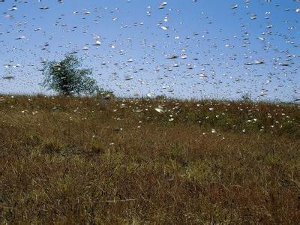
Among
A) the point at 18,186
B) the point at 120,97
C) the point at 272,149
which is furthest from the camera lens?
the point at 120,97

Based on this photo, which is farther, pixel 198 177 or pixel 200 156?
pixel 200 156

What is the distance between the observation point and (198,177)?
5270mm

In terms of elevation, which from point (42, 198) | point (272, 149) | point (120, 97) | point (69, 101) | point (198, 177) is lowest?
point (120, 97)

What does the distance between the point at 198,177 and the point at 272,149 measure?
3.63 metres

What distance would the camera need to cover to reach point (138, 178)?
184 inches

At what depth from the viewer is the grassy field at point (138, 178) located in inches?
135

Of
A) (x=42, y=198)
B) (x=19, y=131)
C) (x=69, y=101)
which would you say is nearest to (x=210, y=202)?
(x=42, y=198)

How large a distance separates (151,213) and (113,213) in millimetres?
436

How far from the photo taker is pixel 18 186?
4.20 m

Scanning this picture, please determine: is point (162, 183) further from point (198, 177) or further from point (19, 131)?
point (19, 131)

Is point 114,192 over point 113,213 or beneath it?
beneath

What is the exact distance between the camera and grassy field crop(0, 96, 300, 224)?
3.44 m

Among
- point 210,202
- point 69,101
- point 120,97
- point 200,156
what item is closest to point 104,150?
point 200,156

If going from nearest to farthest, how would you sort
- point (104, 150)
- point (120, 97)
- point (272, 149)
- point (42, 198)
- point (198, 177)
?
point (42, 198)
point (198, 177)
point (104, 150)
point (272, 149)
point (120, 97)
